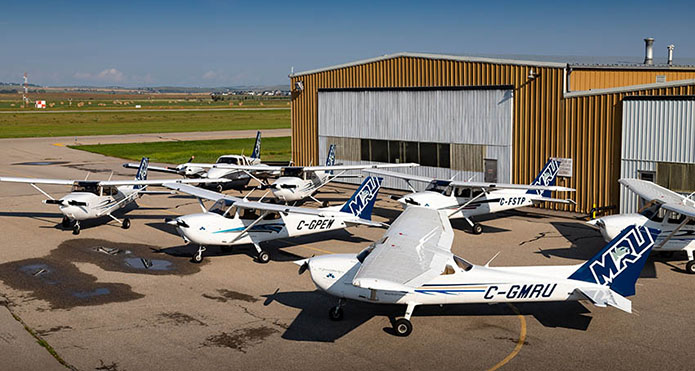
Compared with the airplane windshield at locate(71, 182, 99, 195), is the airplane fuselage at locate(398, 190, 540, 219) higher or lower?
lower

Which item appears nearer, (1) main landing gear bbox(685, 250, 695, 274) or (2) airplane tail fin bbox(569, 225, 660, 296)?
(2) airplane tail fin bbox(569, 225, 660, 296)

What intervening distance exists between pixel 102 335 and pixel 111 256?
284 inches

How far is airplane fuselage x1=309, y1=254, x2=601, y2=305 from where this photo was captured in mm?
13359

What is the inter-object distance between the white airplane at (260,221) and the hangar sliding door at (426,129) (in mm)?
10949

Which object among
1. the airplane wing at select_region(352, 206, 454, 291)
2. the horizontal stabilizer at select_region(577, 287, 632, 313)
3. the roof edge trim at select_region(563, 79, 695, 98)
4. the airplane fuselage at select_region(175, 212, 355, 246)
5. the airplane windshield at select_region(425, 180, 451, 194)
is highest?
the roof edge trim at select_region(563, 79, 695, 98)

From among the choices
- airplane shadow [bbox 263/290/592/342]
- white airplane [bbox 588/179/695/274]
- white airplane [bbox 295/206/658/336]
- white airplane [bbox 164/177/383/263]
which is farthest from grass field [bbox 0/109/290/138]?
white airplane [bbox 588/179/695/274]

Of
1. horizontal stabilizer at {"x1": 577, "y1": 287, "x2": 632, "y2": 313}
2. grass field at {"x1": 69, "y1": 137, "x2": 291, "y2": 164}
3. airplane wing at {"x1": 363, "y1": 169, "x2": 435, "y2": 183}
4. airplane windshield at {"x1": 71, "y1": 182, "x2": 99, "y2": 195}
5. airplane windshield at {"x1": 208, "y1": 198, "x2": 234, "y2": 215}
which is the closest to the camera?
horizontal stabilizer at {"x1": 577, "y1": 287, "x2": 632, "y2": 313}

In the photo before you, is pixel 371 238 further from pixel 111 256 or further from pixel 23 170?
pixel 23 170

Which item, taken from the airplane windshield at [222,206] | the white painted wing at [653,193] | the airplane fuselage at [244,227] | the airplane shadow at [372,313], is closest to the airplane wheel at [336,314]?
the airplane shadow at [372,313]

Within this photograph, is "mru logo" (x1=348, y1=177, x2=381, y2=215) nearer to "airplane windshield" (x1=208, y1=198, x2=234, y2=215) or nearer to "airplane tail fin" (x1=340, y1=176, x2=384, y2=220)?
"airplane tail fin" (x1=340, y1=176, x2=384, y2=220)

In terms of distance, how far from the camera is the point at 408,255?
508 inches

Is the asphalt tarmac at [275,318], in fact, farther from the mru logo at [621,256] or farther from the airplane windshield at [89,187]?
the airplane windshield at [89,187]

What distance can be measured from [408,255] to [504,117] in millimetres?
17252

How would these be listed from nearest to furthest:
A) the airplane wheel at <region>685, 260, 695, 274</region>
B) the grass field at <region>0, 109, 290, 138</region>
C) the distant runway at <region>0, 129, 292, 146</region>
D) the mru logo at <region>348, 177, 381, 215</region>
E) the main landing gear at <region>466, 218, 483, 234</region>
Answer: the airplane wheel at <region>685, 260, 695, 274</region>
the mru logo at <region>348, 177, 381, 215</region>
the main landing gear at <region>466, 218, 483, 234</region>
the distant runway at <region>0, 129, 292, 146</region>
the grass field at <region>0, 109, 290, 138</region>
